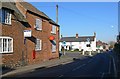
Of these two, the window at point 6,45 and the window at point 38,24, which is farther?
the window at point 38,24

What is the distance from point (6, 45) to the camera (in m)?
26.9

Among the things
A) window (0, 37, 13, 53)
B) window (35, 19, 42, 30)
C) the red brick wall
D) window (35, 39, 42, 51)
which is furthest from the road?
window (35, 19, 42, 30)

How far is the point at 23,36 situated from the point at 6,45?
4.11m

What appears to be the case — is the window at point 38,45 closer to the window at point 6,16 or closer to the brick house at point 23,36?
the brick house at point 23,36

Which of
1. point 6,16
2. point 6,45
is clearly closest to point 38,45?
point 6,45

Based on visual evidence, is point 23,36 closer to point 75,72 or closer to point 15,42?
point 15,42

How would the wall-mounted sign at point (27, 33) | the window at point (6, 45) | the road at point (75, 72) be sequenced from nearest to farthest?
the road at point (75, 72) < the window at point (6, 45) < the wall-mounted sign at point (27, 33)

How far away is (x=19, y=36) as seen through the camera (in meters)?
29.7

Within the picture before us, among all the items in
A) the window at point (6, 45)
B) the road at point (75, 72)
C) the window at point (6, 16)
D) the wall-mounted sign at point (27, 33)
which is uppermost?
the window at point (6, 16)

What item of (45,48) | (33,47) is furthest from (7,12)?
(45,48)

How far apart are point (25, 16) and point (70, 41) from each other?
305 ft

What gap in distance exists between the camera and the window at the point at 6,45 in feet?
84.9

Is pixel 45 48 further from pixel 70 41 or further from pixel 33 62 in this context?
pixel 70 41

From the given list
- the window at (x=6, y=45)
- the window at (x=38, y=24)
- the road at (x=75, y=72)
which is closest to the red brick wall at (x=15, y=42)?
the window at (x=6, y=45)
